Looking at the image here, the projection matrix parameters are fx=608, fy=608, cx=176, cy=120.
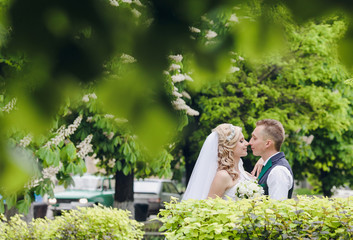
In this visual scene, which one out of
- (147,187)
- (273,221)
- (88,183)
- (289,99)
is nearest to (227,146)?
(273,221)

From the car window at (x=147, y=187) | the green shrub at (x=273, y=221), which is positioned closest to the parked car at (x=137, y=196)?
the car window at (x=147, y=187)

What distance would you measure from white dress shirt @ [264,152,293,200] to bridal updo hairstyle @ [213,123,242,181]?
1.47 feet

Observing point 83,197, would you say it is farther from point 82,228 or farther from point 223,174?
point 223,174

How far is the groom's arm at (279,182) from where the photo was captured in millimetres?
5520

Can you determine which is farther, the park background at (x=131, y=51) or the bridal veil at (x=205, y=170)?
the bridal veil at (x=205, y=170)

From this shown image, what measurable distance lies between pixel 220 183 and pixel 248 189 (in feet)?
1.18

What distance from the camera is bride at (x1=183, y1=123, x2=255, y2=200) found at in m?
5.85

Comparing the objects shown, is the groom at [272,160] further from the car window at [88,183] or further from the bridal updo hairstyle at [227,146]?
the car window at [88,183]

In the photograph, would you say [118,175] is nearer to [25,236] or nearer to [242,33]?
[25,236]

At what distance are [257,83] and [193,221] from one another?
12219 millimetres

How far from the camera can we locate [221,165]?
19.6ft

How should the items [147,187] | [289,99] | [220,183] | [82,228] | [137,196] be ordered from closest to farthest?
[220,183]
[82,228]
[289,99]
[137,196]
[147,187]

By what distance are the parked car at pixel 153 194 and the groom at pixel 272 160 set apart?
44.1 ft

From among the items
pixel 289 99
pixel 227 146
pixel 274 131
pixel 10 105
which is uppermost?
pixel 289 99
